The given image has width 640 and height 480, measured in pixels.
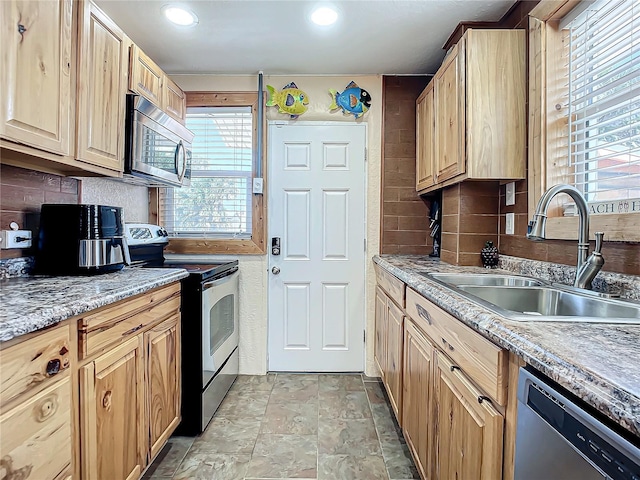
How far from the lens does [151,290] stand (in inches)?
60.4

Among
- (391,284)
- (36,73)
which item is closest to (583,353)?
(391,284)

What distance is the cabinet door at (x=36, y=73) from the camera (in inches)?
44.6

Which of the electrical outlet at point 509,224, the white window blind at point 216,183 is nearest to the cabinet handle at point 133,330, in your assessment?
the white window blind at point 216,183

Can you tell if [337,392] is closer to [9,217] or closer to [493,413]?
[493,413]

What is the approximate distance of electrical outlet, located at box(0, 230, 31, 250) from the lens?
4.87 feet

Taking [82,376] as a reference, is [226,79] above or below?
above

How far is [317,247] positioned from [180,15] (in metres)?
1.75

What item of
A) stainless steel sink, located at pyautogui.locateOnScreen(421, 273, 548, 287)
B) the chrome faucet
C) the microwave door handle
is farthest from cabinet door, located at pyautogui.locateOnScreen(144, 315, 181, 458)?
the chrome faucet

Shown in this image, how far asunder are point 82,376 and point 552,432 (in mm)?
1268

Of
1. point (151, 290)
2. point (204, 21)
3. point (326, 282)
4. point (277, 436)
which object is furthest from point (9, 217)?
point (326, 282)

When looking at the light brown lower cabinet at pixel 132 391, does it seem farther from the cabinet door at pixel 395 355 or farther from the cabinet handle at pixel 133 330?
the cabinet door at pixel 395 355

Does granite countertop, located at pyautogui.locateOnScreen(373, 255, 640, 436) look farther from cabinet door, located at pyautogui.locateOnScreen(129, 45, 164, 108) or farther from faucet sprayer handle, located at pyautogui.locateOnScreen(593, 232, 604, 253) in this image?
cabinet door, located at pyautogui.locateOnScreen(129, 45, 164, 108)

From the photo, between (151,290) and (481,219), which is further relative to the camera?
(481,219)

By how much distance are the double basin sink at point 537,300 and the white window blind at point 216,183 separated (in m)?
1.65
